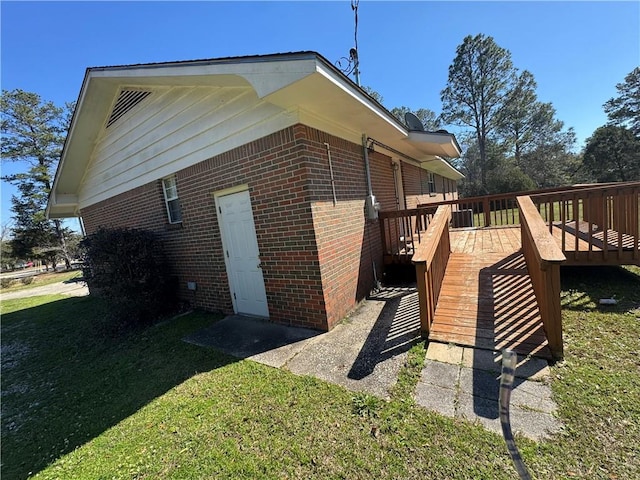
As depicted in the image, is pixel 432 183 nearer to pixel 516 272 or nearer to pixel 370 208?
pixel 370 208

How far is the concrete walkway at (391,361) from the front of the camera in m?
2.22

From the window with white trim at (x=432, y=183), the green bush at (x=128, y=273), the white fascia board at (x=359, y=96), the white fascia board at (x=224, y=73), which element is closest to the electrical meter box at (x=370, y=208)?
the white fascia board at (x=359, y=96)

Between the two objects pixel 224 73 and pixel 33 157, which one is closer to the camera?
pixel 224 73

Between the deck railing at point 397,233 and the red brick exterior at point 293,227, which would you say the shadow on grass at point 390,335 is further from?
the deck railing at point 397,233

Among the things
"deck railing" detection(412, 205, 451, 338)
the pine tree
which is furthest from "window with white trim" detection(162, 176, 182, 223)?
the pine tree

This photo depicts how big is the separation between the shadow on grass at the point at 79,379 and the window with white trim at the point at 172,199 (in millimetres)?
2288

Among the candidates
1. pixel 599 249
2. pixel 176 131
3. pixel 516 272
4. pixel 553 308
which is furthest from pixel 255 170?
pixel 599 249

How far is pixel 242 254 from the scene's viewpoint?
4.95m

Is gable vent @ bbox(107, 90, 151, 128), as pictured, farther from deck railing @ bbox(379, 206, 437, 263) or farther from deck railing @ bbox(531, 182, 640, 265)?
deck railing @ bbox(531, 182, 640, 265)

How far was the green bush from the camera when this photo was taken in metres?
5.44

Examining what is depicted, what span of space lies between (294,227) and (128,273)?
3.97 metres

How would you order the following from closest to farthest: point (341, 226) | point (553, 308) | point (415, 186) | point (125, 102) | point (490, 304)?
point (553, 308) < point (490, 304) < point (341, 226) < point (125, 102) < point (415, 186)

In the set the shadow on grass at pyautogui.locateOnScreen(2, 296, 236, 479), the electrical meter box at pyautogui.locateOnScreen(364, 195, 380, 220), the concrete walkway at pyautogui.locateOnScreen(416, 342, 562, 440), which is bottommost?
the shadow on grass at pyautogui.locateOnScreen(2, 296, 236, 479)

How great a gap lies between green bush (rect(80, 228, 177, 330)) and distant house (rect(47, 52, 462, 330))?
1.39 feet
